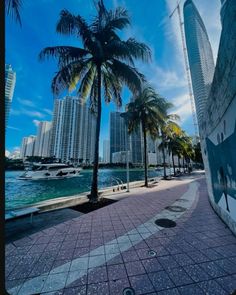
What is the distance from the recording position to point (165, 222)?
15.2ft

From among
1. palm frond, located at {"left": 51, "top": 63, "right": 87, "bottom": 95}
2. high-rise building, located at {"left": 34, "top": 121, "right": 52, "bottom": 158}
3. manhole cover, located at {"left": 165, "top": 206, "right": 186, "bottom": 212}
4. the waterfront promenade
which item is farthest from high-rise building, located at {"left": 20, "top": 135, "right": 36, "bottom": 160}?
the waterfront promenade

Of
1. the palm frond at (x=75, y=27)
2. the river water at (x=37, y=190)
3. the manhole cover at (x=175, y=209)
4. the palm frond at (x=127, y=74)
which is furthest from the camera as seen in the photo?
the river water at (x=37, y=190)

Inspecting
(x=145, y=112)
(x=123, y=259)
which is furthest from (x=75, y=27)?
(x=123, y=259)

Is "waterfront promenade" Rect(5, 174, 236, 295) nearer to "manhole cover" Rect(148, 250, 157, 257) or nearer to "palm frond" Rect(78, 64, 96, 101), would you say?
"manhole cover" Rect(148, 250, 157, 257)

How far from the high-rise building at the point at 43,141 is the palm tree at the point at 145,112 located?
63.3 metres

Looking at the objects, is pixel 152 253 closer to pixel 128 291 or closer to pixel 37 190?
pixel 128 291

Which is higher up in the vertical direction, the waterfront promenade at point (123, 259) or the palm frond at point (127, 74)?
the palm frond at point (127, 74)

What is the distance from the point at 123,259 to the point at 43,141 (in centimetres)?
7595

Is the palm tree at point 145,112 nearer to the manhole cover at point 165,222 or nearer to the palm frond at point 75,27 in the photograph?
the palm frond at point 75,27

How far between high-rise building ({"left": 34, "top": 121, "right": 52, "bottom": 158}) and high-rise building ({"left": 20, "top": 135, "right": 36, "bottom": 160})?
10.4 feet

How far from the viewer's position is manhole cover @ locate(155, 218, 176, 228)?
4.40 metres

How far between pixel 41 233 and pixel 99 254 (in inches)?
77.0

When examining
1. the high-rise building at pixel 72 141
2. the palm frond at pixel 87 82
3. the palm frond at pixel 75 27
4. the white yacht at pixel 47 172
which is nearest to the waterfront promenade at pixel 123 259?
the palm frond at pixel 87 82

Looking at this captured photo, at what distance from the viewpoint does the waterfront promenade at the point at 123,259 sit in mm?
2135
